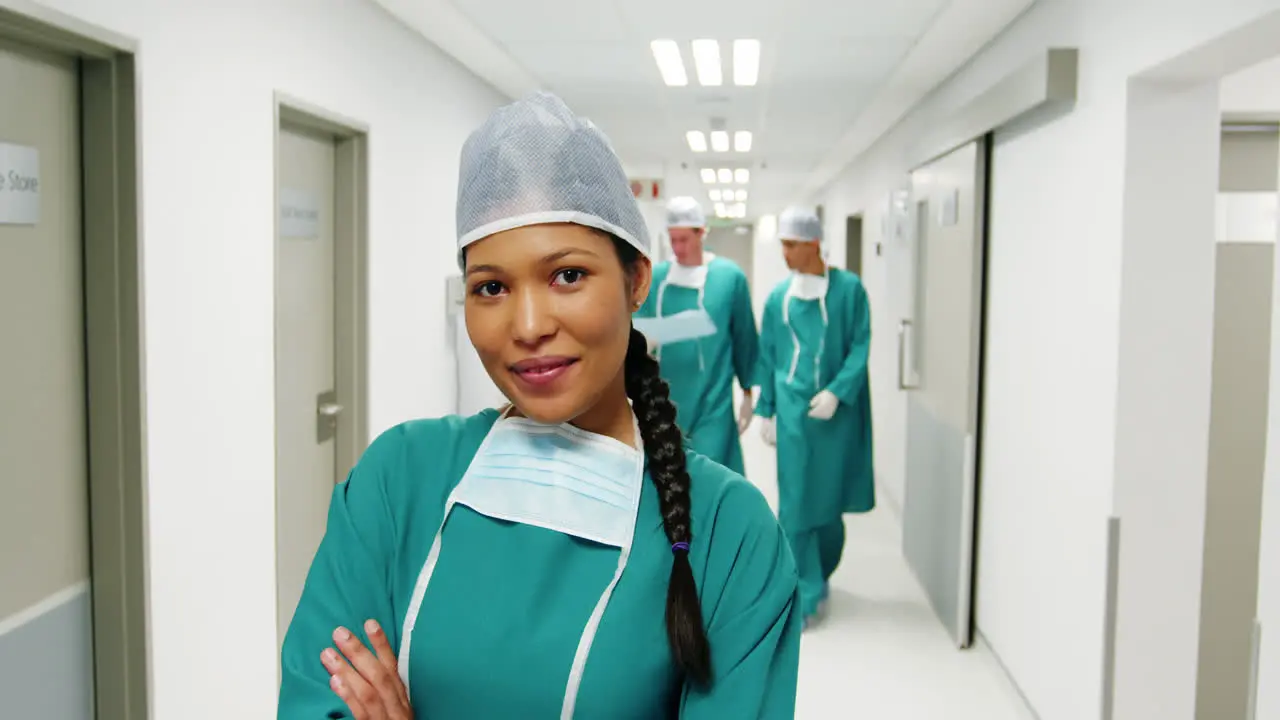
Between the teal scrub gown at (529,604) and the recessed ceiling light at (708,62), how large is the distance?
3275mm

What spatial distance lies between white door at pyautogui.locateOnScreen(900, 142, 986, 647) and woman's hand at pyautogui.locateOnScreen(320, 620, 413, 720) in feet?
10.1

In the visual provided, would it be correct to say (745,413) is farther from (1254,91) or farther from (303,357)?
(1254,91)

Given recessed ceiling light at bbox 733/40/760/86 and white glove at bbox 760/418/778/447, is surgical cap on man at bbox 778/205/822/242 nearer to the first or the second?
recessed ceiling light at bbox 733/40/760/86

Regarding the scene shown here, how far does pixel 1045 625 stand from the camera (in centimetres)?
322

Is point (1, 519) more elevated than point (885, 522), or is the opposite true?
point (1, 519)

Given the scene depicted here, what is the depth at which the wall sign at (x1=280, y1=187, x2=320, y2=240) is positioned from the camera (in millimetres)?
3045

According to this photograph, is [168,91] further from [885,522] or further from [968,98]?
[885,522]

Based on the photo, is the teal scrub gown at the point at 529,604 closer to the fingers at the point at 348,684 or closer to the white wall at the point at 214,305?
the fingers at the point at 348,684

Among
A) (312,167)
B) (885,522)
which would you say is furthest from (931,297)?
(312,167)

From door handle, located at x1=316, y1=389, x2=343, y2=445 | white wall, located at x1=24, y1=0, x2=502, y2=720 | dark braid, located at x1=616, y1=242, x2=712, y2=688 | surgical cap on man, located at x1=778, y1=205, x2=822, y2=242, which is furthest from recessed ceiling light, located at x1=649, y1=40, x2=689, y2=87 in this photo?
dark braid, located at x1=616, y1=242, x2=712, y2=688

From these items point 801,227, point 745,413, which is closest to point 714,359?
point 745,413

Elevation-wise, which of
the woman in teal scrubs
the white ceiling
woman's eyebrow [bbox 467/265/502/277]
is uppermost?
the white ceiling

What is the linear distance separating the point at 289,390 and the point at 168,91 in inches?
42.9

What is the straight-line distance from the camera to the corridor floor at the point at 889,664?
135 inches
